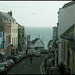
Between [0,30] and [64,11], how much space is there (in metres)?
15.0

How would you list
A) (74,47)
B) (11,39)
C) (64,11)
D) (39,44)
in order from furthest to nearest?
(39,44), (11,39), (64,11), (74,47)

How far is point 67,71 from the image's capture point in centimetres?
2161

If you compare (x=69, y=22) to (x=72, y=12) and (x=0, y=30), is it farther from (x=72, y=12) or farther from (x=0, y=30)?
(x=0, y=30)

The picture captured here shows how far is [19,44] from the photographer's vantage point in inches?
2790

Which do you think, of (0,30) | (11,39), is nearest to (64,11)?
(0,30)

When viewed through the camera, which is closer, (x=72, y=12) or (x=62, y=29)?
(x=72, y=12)

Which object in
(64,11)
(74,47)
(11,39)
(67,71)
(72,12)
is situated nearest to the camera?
(74,47)

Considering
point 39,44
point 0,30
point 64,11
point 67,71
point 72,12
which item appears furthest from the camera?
point 39,44

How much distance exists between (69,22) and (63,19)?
10.3 ft

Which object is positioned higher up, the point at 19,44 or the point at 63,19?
the point at 63,19

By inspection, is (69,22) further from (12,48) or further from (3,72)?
(12,48)

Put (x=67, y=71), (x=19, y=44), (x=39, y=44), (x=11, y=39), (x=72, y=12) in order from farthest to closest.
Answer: (x=39, y=44), (x=19, y=44), (x=11, y=39), (x=72, y=12), (x=67, y=71)

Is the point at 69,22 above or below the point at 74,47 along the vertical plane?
above

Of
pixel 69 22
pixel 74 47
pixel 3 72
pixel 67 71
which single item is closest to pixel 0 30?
pixel 69 22
